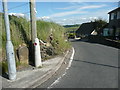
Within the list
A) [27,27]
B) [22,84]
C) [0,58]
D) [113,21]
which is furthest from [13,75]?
[113,21]

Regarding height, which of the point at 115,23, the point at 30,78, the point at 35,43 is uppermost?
the point at 115,23

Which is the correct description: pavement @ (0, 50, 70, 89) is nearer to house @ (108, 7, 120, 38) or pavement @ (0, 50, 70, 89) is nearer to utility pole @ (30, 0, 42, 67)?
utility pole @ (30, 0, 42, 67)

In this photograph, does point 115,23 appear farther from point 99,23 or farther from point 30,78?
point 30,78

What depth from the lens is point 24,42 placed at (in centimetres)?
894

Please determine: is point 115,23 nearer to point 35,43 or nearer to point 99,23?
point 99,23

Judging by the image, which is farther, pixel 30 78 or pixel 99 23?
pixel 99 23

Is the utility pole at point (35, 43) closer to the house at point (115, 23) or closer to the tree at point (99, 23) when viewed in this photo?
the house at point (115, 23)

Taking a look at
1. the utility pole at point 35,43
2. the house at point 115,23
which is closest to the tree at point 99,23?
the house at point 115,23

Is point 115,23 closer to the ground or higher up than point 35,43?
higher up

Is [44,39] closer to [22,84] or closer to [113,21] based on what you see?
[22,84]

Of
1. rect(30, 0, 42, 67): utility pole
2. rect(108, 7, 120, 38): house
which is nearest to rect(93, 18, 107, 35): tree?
rect(108, 7, 120, 38): house

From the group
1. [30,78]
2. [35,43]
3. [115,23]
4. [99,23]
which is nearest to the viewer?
[30,78]

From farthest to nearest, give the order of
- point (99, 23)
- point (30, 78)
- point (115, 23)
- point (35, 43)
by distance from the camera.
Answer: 1. point (99, 23)
2. point (115, 23)
3. point (35, 43)
4. point (30, 78)

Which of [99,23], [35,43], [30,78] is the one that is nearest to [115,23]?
[99,23]
